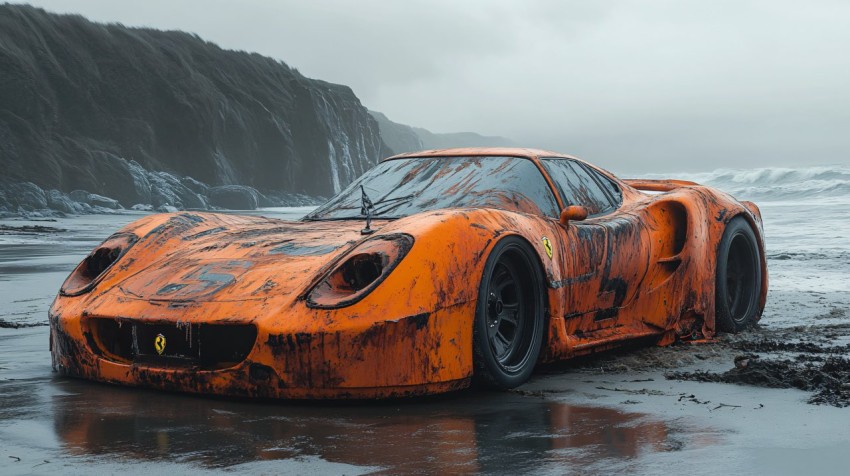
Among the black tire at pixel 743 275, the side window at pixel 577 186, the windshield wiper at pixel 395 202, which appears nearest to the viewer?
the windshield wiper at pixel 395 202

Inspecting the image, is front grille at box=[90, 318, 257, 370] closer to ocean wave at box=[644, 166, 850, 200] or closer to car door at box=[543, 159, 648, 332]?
car door at box=[543, 159, 648, 332]

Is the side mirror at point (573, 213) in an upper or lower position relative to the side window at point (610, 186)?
lower

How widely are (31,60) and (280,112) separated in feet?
68.9

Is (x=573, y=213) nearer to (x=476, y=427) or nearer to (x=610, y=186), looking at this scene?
(x=610, y=186)

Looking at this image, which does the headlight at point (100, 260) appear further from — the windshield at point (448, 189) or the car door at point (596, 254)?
the car door at point (596, 254)

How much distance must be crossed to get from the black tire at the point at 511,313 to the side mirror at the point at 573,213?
1.45 ft

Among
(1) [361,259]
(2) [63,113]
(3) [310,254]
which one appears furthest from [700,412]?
(2) [63,113]

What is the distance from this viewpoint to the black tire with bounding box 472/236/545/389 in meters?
4.09

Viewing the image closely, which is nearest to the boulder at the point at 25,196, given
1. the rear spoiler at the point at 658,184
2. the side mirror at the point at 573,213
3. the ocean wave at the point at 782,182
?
the ocean wave at the point at 782,182

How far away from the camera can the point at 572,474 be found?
2.85 metres

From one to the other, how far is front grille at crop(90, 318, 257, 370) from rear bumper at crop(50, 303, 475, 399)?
0.04 metres

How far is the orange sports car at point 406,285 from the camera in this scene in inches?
150

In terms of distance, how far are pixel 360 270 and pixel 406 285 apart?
0.29 meters

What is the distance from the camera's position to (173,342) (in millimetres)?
4012
